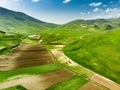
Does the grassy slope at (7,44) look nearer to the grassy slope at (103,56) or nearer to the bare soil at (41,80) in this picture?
the grassy slope at (103,56)

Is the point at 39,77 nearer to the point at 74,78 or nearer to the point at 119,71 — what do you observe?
the point at 74,78

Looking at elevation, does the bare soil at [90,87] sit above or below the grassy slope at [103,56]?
below

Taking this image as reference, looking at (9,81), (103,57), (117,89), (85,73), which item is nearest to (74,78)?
(85,73)

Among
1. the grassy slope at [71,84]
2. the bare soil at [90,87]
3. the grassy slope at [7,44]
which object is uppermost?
the grassy slope at [7,44]

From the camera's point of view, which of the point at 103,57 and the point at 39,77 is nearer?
the point at 39,77

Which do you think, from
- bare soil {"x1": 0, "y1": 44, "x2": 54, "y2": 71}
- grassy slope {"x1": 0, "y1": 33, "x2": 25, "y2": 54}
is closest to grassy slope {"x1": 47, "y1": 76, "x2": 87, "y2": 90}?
bare soil {"x1": 0, "y1": 44, "x2": 54, "y2": 71}

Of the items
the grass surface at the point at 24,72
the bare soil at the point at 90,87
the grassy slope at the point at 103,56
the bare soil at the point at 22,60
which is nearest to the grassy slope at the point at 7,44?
the bare soil at the point at 22,60
